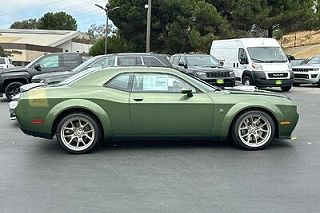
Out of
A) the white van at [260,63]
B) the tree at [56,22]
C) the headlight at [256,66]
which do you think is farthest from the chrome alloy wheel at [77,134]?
the tree at [56,22]

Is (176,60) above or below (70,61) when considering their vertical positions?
above

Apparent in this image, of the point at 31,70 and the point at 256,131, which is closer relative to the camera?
the point at 256,131


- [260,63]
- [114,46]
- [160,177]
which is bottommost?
[160,177]

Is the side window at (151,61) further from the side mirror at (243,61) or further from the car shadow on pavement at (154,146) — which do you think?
the side mirror at (243,61)

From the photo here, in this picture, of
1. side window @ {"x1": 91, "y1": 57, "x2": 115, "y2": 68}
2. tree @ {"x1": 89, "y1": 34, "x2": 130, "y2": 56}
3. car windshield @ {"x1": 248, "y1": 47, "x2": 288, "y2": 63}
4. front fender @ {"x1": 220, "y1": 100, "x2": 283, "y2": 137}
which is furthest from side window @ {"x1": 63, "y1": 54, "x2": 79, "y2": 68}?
tree @ {"x1": 89, "y1": 34, "x2": 130, "y2": 56}

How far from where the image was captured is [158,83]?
810cm

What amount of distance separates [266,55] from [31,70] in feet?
32.2

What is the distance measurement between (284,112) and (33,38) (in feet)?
241

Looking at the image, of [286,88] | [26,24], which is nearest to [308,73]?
[286,88]

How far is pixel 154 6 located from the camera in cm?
4403

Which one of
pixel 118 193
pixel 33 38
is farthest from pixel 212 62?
pixel 33 38

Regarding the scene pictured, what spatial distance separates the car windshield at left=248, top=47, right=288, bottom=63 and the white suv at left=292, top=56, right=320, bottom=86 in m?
3.37

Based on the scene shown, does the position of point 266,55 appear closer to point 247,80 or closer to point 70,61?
point 247,80

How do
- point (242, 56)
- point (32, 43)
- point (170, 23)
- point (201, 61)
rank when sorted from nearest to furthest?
point (201, 61) → point (242, 56) → point (170, 23) → point (32, 43)
